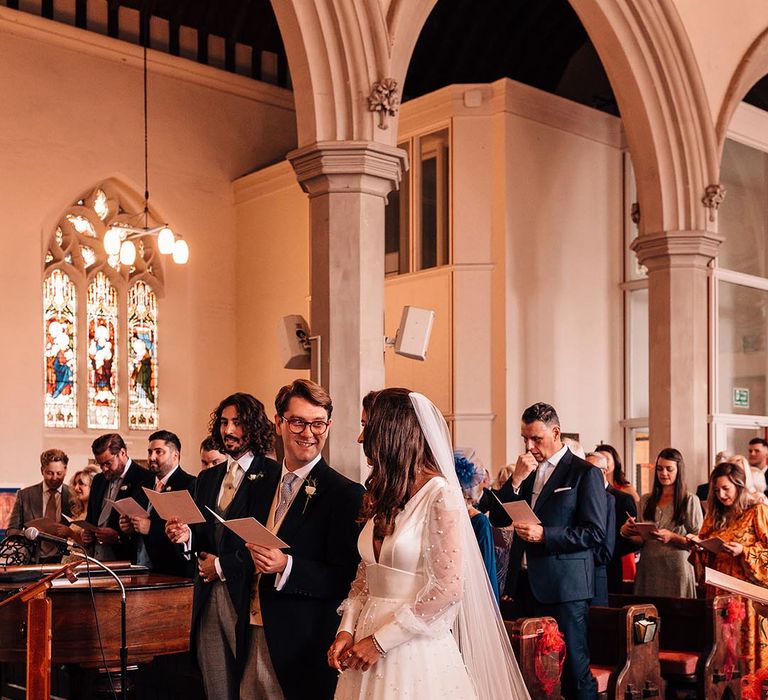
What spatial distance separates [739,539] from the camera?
21.6ft

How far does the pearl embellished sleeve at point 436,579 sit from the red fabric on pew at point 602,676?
8.61 ft

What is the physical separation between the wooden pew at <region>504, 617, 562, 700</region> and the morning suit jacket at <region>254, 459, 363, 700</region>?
4.25 ft

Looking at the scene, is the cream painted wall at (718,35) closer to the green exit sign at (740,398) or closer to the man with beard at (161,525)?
the green exit sign at (740,398)

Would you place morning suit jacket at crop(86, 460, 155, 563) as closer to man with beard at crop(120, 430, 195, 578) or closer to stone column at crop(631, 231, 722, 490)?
man with beard at crop(120, 430, 195, 578)

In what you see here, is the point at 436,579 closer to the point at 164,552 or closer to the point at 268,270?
the point at 164,552

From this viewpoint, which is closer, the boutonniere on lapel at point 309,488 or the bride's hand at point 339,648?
the bride's hand at point 339,648

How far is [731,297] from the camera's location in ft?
45.0

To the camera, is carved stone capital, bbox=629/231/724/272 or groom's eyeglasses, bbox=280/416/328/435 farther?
carved stone capital, bbox=629/231/724/272

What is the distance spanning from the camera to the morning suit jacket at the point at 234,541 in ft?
12.8

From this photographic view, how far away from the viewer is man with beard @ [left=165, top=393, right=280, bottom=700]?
14.2 ft

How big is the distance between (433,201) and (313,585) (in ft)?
30.5

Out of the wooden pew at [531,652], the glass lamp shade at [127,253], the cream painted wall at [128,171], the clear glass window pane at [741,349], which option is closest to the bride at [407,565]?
the wooden pew at [531,652]

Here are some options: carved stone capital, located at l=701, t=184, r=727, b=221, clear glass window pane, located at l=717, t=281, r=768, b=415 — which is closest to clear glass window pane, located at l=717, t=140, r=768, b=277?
clear glass window pane, located at l=717, t=281, r=768, b=415

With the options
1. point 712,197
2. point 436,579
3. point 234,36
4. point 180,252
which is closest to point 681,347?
point 712,197
